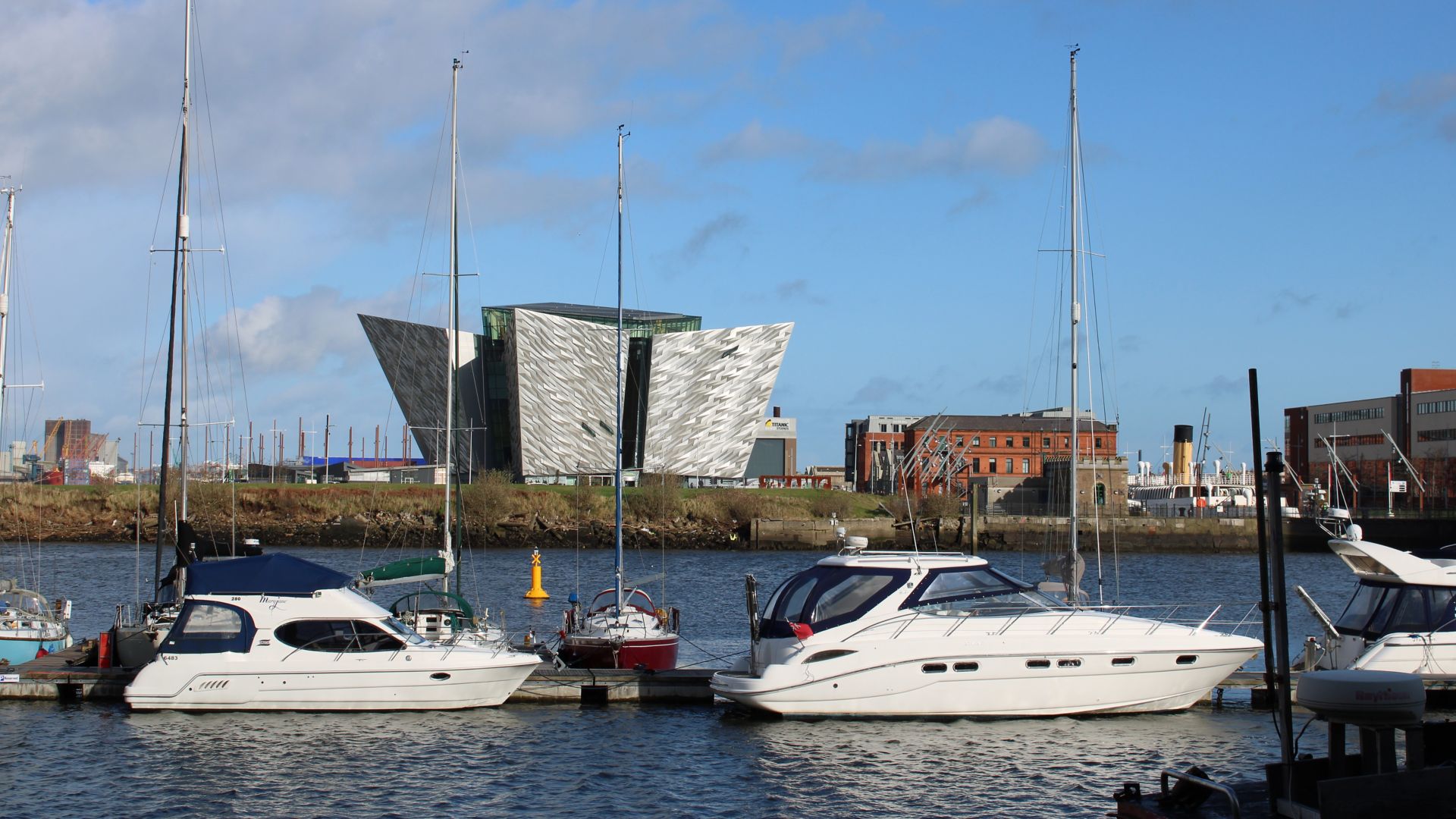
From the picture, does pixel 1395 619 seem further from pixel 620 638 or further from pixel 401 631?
pixel 401 631

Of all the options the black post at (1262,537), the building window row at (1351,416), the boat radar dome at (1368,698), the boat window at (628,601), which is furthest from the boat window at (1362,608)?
the building window row at (1351,416)

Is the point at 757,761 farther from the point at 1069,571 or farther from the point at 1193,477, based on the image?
the point at 1193,477

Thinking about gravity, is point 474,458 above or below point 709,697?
above

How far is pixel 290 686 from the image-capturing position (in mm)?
19453

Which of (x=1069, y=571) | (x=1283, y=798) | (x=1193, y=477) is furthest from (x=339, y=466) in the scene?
(x=1283, y=798)

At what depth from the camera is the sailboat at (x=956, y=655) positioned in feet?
62.4

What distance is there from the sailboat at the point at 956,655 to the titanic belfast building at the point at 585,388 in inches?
2685

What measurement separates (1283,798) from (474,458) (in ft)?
291

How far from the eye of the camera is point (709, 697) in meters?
21.2

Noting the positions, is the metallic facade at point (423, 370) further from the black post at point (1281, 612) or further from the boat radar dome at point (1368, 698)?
the boat radar dome at point (1368, 698)

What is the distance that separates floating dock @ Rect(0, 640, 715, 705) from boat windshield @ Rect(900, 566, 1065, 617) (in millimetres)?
3749

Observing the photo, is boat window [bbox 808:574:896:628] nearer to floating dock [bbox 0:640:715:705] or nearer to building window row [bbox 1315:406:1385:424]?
floating dock [bbox 0:640:715:705]

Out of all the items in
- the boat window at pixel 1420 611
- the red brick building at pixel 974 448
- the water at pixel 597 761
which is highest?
the red brick building at pixel 974 448

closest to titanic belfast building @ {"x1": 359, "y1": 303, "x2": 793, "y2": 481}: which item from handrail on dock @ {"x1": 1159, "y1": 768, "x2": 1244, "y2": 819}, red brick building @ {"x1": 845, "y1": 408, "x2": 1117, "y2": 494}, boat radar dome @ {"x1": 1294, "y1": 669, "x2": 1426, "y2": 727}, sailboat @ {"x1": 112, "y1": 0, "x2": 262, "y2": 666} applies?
red brick building @ {"x1": 845, "y1": 408, "x2": 1117, "y2": 494}
